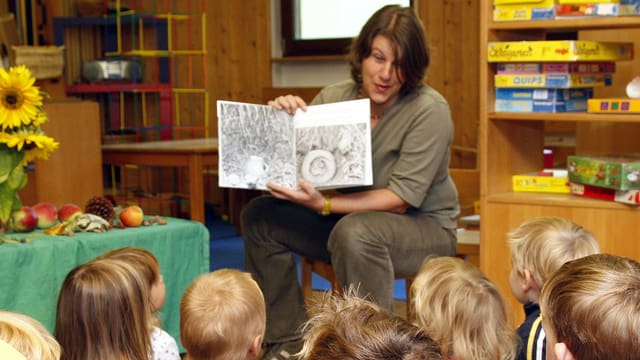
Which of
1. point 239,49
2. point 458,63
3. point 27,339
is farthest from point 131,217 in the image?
point 239,49

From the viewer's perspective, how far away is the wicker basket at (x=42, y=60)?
6.16m

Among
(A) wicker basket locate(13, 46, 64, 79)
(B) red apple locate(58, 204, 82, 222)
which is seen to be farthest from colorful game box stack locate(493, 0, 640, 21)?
(A) wicker basket locate(13, 46, 64, 79)

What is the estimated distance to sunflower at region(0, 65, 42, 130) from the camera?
101 inches

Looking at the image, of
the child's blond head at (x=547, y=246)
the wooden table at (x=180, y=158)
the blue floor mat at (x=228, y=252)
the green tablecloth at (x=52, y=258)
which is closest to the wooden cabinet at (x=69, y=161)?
the wooden table at (x=180, y=158)

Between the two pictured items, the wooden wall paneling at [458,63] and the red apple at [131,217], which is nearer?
the red apple at [131,217]

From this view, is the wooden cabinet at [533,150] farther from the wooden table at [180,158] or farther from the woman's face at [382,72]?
the wooden table at [180,158]

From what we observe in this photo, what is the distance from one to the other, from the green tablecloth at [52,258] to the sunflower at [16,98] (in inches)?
13.6

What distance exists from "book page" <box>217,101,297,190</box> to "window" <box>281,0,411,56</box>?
11.7ft

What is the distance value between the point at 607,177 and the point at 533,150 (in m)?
0.49

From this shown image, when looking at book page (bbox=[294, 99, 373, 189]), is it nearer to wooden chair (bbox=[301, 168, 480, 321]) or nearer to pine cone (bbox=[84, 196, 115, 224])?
wooden chair (bbox=[301, 168, 480, 321])

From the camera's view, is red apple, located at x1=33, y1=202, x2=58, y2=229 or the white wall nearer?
red apple, located at x1=33, y1=202, x2=58, y2=229

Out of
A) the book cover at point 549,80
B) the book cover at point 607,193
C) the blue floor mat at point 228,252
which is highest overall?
the book cover at point 549,80

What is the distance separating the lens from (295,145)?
294cm

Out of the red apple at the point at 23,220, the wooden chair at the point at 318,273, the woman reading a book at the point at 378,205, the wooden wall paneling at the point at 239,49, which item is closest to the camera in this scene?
the red apple at the point at 23,220
